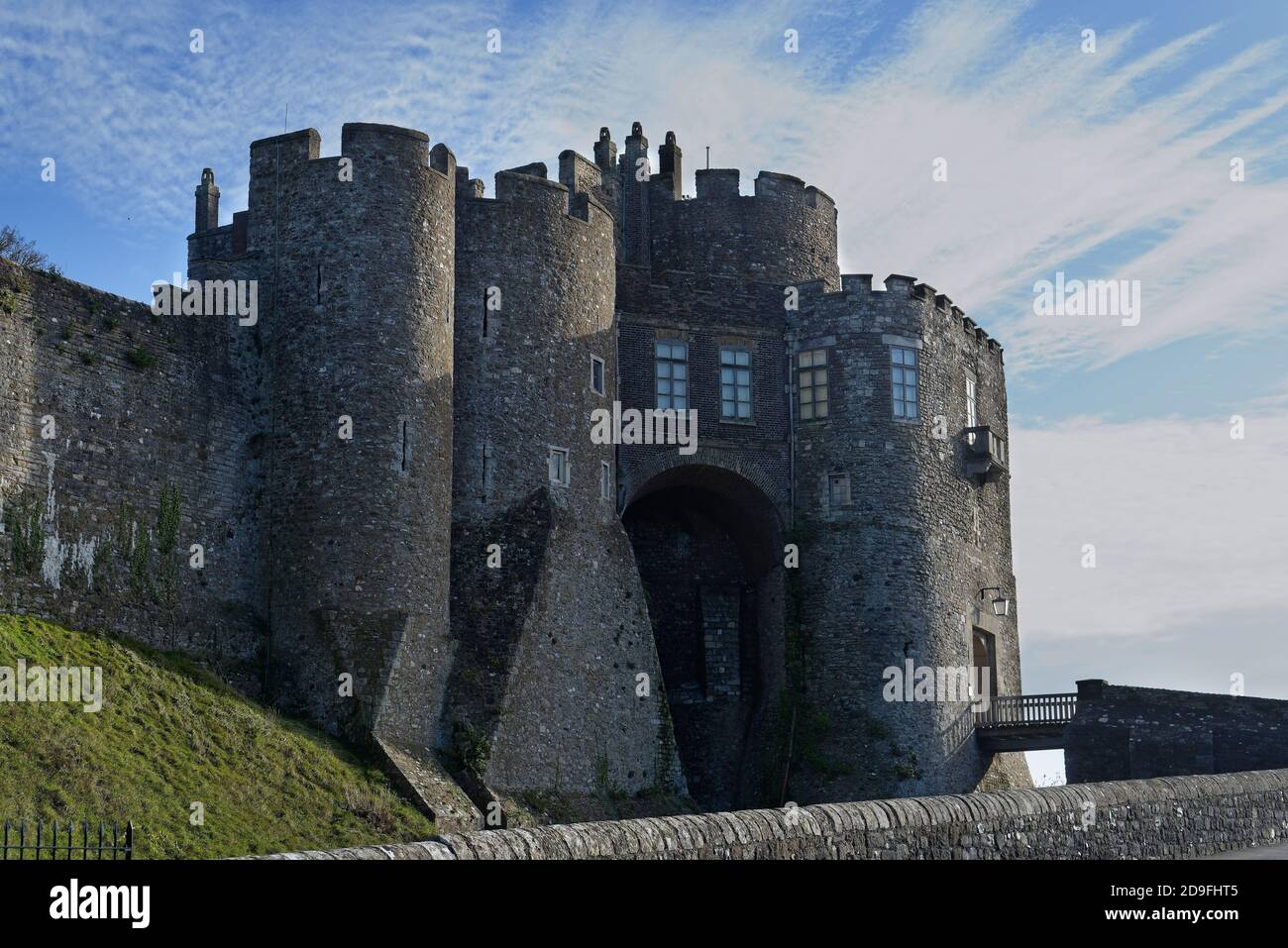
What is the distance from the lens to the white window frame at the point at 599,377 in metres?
38.3

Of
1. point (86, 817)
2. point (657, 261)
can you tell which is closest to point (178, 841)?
point (86, 817)

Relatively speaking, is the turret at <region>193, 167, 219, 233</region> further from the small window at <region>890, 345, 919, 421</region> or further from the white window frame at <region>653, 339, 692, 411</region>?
the small window at <region>890, 345, 919, 421</region>

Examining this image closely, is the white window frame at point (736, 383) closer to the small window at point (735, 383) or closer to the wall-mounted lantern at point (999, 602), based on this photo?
the small window at point (735, 383)

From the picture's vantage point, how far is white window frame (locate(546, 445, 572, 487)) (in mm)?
36562

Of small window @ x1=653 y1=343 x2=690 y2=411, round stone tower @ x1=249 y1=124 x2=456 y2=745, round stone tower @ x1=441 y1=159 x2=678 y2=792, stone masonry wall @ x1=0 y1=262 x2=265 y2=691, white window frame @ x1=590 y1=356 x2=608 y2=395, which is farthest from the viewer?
small window @ x1=653 y1=343 x2=690 y2=411

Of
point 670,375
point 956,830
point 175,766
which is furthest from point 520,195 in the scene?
point 956,830

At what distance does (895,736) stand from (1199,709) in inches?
264

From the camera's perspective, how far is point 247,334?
110 ft

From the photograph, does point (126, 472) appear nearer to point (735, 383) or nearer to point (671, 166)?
point (735, 383)

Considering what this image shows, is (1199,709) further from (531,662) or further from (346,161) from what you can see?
(346,161)

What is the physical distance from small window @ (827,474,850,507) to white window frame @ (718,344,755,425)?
2382mm

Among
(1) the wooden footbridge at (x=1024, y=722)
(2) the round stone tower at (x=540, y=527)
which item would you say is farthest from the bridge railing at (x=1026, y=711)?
(2) the round stone tower at (x=540, y=527)

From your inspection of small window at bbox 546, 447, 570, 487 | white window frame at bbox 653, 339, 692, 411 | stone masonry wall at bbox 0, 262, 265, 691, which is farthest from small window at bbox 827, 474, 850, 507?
stone masonry wall at bbox 0, 262, 265, 691

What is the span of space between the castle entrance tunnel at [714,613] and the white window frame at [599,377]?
2.74 metres
